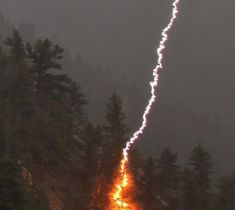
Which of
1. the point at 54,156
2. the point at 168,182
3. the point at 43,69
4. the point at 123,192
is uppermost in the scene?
the point at 43,69

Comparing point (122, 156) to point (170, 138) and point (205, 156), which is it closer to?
point (205, 156)

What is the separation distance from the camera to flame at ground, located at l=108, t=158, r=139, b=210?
1389 inches

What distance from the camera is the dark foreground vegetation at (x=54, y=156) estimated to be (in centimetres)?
2541

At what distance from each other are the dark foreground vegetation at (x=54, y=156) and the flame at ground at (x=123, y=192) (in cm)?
60

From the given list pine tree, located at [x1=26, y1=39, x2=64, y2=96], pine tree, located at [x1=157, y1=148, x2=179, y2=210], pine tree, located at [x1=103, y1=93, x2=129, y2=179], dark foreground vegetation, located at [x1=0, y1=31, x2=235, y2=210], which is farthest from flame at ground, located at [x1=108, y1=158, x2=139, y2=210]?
pine tree, located at [x1=26, y1=39, x2=64, y2=96]

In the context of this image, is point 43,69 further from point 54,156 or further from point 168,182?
point 168,182

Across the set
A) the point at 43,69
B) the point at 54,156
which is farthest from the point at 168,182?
the point at 54,156

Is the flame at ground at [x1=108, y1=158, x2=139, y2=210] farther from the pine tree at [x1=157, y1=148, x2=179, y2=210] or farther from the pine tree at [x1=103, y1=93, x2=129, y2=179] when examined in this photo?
the pine tree at [x1=157, y1=148, x2=179, y2=210]

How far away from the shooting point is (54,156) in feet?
109

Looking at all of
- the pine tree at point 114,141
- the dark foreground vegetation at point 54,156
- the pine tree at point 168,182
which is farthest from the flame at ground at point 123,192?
the pine tree at point 168,182

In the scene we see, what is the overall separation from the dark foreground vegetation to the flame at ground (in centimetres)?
60

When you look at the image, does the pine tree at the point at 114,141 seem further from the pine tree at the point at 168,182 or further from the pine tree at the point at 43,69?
the pine tree at the point at 43,69

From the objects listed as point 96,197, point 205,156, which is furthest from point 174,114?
point 96,197

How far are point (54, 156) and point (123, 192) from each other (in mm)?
7168
